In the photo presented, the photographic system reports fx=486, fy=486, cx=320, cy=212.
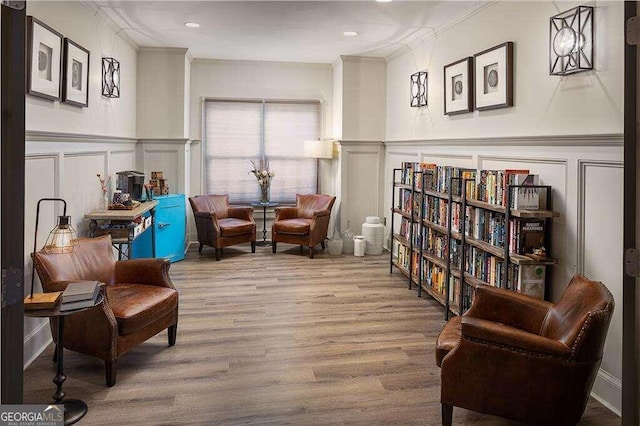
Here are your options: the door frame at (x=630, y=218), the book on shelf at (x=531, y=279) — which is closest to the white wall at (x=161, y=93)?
the book on shelf at (x=531, y=279)

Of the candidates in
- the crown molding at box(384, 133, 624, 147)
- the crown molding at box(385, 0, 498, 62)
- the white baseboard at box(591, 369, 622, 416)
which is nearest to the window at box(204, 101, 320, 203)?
the crown molding at box(385, 0, 498, 62)

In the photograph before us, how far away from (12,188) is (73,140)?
2.82 metres

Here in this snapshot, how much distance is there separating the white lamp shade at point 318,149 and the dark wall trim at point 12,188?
5550 millimetres

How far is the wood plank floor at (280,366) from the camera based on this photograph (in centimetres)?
259

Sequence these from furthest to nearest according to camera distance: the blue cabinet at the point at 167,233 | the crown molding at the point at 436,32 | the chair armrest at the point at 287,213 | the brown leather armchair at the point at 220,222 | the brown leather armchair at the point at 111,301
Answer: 1. the chair armrest at the point at 287,213
2. the brown leather armchair at the point at 220,222
3. the blue cabinet at the point at 167,233
4. the crown molding at the point at 436,32
5. the brown leather armchair at the point at 111,301

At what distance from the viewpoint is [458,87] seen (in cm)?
455

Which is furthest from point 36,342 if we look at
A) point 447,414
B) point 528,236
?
point 528,236

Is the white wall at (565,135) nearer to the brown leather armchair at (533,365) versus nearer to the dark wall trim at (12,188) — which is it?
the brown leather armchair at (533,365)

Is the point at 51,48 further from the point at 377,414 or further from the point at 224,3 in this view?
the point at 377,414

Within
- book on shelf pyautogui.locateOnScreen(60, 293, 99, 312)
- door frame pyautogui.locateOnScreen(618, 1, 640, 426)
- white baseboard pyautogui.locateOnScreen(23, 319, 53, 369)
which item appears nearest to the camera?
door frame pyautogui.locateOnScreen(618, 1, 640, 426)

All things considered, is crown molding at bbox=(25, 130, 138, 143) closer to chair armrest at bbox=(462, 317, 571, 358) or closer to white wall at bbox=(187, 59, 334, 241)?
white wall at bbox=(187, 59, 334, 241)

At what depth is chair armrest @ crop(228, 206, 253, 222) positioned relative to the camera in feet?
22.1

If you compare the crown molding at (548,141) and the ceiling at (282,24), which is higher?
the ceiling at (282,24)

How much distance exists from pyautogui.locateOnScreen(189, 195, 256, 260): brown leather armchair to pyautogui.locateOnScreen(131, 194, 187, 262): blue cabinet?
0.77 feet
